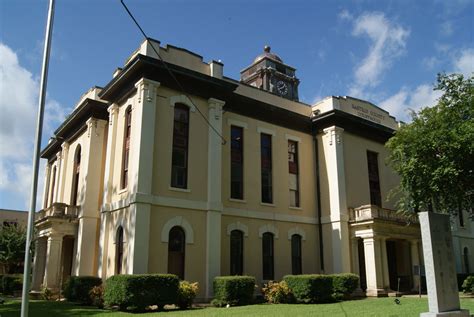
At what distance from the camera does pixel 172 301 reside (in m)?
19.0

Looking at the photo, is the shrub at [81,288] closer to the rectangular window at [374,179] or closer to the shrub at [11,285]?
the shrub at [11,285]

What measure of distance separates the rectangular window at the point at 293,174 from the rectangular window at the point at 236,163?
4.11 m

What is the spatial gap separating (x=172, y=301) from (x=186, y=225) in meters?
4.57

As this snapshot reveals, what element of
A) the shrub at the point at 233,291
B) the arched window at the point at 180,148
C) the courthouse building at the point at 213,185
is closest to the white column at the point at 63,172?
the courthouse building at the point at 213,185

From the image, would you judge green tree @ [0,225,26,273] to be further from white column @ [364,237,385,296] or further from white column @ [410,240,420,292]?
white column @ [410,240,420,292]

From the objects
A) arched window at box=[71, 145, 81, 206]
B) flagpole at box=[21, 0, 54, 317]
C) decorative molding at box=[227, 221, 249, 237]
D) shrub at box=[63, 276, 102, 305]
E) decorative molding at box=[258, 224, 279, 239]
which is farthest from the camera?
arched window at box=[71, 145, 81, 206]

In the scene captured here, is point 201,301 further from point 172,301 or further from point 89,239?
point 89,239

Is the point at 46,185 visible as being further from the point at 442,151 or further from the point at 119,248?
the point at 442,151

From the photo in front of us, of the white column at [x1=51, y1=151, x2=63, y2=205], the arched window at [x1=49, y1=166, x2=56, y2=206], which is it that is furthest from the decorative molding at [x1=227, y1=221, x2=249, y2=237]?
the arched window at [x1=49, y1=166, x2=56, y2=206]

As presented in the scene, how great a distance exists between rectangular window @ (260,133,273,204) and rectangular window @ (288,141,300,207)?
176cm

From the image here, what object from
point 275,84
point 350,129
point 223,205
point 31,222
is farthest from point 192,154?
point 275,84

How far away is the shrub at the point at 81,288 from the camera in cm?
2208

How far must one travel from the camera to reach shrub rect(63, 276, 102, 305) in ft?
72.4

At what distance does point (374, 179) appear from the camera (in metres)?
32.0
